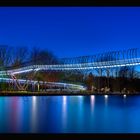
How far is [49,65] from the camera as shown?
336 inches

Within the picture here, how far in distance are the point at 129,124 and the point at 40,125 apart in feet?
3.86

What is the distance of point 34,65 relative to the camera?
851 cm

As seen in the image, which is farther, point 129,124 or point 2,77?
point 2,77

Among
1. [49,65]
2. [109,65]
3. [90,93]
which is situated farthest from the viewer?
[90,93]

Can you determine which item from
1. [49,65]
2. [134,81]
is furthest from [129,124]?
[134,81]

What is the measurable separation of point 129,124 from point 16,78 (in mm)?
6928

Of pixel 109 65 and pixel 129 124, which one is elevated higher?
pixel 109 65

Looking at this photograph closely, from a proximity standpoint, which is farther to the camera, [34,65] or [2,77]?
[2,77]
